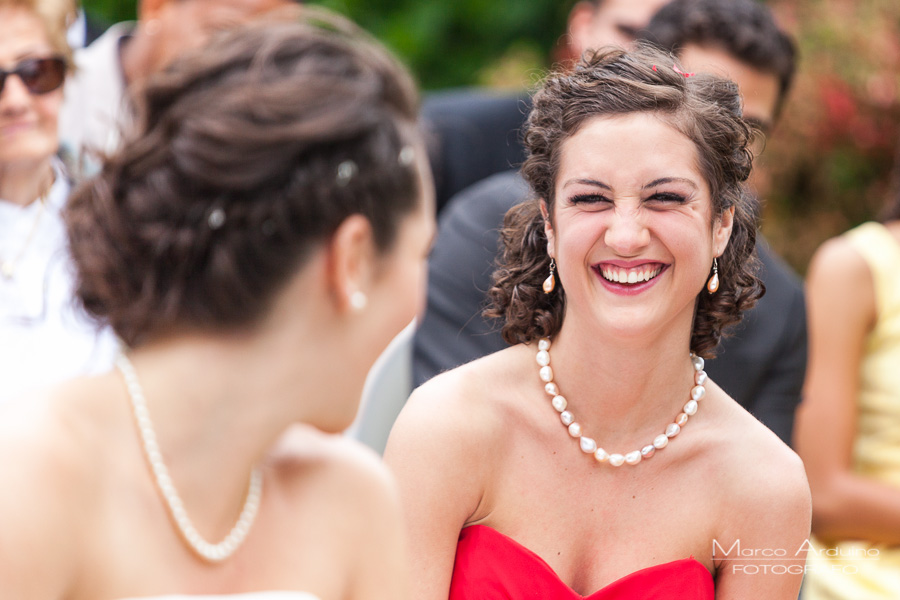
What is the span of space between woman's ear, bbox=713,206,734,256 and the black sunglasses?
2.07m

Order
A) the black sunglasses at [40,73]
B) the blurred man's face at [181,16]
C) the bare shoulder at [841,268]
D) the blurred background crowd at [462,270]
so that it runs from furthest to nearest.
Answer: the blurred man's face at [181,16], the bare shoulder at [841,268], the black sunglasses at [40,73], the blurred background crowd at [462,270]

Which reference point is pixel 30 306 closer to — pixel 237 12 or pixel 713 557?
pixel 237 12

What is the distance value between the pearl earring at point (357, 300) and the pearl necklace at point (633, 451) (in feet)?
2.86

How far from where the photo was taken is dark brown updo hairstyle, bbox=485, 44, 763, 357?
220cm

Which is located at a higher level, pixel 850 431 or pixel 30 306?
pixel 30 306

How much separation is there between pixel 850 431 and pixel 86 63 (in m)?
3.23

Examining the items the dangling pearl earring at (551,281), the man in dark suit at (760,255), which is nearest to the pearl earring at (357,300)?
the dangling pearl earring at (551,281)

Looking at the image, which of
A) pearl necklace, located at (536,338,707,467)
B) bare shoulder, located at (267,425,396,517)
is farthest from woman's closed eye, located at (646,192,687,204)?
bare shoulder, located at (267,425,396,517)

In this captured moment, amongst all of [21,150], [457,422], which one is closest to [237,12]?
[21,150]

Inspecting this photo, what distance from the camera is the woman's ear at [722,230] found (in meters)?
2.27

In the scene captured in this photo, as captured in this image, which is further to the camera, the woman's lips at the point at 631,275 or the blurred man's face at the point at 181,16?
the blurred man's face at the point at 181,16

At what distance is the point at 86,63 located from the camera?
400 cm

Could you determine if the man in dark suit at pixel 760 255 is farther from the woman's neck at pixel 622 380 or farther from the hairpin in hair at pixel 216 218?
the hairpin in hair at pixel 216 218

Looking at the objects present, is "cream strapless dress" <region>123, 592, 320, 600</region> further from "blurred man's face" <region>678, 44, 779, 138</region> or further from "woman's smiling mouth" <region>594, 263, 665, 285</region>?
"blurred man's face" <region>678, 44, 779, 138</region>
